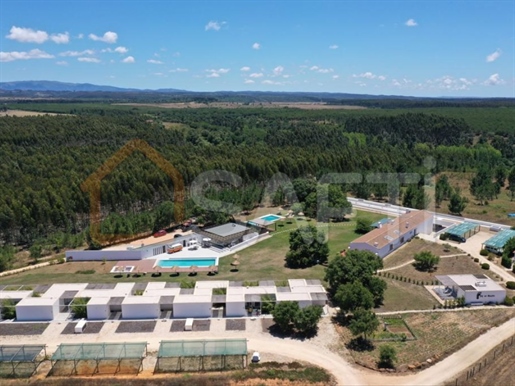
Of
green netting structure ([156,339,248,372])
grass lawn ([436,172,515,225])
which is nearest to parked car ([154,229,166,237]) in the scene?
green netting structure ([156,339,248,372])

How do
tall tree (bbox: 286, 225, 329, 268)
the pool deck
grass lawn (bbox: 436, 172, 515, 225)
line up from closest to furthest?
1. the pool deck
2. tall tree (bbox: 286, 225, 329, 268)
3. grass lawn (bbox: 436, 172, 515, 225)

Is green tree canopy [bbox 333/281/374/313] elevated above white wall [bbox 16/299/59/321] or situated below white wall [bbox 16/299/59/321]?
above

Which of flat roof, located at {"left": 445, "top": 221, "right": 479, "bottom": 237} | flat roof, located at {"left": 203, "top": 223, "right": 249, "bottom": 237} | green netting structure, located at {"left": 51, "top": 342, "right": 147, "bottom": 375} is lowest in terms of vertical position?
green netting structure, located at {"left": 51, "top": 342, "right": 147, "bottom": 375}

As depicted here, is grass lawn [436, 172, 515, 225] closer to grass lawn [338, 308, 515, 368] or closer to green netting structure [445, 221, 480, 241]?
green netting structure [445, 221, 480, 241]

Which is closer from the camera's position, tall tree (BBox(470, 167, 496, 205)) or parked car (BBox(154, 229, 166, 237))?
parked car (BBox(154, 229, 166, 237))

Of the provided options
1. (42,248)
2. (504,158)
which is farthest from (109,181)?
(504,158)

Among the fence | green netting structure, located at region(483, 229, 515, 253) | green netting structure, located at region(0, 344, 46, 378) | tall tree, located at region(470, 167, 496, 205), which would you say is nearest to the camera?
the fence

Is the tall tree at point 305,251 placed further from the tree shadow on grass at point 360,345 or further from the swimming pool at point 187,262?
the tree shadow on grass at point 360,345

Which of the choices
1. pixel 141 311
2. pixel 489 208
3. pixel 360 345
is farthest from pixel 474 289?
pixel 489 208
